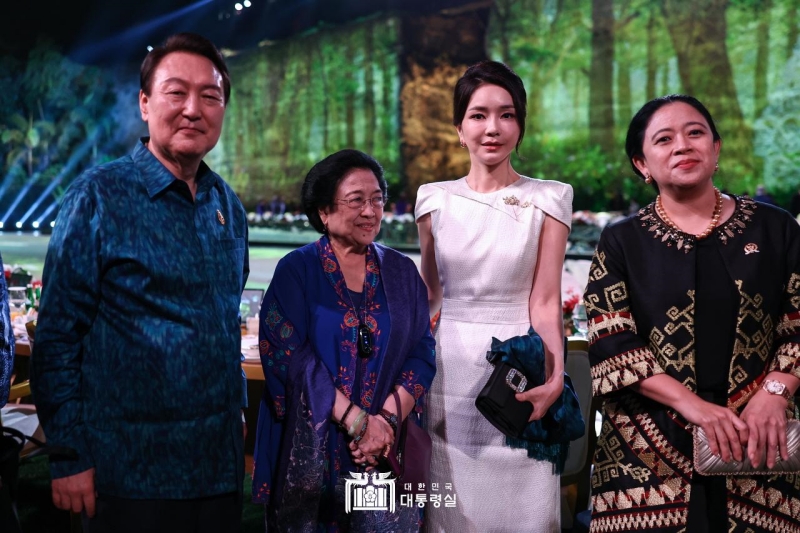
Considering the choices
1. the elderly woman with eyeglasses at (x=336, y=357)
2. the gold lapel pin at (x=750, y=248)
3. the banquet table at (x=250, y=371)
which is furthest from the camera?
the banquet table at (x=250, y=371)

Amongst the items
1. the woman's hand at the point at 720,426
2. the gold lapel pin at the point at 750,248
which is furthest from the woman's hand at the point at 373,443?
the gold lapel pin at the point at 750,248

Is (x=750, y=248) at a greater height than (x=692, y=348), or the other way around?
(x=750, y=248)

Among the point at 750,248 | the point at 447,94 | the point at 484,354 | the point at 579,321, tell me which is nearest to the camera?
the point at 750,248

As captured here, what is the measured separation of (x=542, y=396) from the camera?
1.86 metres

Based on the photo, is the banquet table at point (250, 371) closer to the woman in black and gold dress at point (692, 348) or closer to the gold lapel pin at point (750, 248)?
the woman in black and gold dress at point (692, 348)

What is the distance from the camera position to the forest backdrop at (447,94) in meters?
8.27

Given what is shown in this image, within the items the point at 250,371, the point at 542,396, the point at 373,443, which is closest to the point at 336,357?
the point at 373,443

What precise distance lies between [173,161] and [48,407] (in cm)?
60

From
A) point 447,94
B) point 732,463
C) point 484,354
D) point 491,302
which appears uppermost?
point 447,94

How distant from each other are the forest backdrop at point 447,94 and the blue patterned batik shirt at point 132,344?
808cm

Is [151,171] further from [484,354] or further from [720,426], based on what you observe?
[720,426]

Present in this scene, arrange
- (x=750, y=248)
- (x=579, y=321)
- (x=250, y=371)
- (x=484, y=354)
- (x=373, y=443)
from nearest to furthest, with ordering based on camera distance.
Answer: (x=750, y=248)
(x=373, y=443)
(x=484, y=354)
(x=250, y=371)
(x=579, y=321)

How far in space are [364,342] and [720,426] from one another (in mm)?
843

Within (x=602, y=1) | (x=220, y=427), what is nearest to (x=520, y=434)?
(x=220, y=427)
